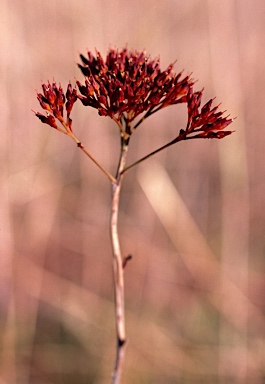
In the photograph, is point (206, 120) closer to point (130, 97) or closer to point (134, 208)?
point (130, 97)

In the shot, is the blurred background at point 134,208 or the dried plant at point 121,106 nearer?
the dried plant at point 121,106

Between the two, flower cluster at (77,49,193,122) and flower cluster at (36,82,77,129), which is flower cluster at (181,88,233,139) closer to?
flower cluster at (77,49,193,122)

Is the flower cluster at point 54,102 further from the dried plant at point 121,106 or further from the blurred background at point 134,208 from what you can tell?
Result: the blurred background at point 134,208

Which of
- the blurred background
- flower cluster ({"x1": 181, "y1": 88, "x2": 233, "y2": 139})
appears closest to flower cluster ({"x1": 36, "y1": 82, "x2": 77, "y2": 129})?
flower cluster ({"x1": 181, "y1": 88, "x2": 233, "y2": 139})

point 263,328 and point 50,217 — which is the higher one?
point 50,217

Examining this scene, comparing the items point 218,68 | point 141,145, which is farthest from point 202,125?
point 141,145

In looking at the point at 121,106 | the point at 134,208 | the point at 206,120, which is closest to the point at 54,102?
the point at 121,106

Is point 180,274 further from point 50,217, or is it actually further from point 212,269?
point 50,217

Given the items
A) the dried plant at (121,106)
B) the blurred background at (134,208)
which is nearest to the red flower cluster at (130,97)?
A: the dried plant at (121,106)

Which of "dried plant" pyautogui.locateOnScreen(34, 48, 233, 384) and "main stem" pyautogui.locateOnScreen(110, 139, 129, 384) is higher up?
"dried plant" pyautogui.locateOnScreen(34, 48, 233, 384)
